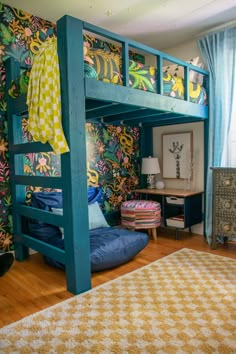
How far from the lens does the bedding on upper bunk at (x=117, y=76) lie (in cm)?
201

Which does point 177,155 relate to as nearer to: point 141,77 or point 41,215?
point 141,77

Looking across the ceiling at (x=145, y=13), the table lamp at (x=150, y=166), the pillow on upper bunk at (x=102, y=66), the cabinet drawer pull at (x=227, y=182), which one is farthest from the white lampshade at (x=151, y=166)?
the pillow on upper bunk at (x=102, y=66)

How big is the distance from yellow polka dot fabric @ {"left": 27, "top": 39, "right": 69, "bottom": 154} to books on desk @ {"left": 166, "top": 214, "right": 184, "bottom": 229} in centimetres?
196

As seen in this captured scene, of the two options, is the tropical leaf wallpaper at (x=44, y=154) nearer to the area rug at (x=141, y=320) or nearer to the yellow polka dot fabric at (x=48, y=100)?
the yellow polka dot fabric at (x=48, y=100)

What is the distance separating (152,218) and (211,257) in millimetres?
846

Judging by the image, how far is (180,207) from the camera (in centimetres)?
353

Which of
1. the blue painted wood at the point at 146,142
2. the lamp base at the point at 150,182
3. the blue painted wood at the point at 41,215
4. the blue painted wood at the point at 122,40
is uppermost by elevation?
the blue painted wood at the point at 122,40

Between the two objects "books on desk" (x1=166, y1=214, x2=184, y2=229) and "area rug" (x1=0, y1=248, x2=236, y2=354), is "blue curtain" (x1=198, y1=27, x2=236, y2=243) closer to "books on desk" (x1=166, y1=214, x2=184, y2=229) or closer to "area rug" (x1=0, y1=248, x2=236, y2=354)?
"books on desk" (x1=166, y1=214, x2=184, y2=229)

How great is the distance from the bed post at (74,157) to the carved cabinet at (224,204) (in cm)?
161

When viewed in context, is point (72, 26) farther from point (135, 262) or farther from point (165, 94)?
point (135, 262)

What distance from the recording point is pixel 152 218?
10.9 feet

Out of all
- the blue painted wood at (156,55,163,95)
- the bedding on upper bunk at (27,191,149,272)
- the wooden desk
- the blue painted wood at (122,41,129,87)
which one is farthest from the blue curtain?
the blue painted wood at (122,41,129,87)

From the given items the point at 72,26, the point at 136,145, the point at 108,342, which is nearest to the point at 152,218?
the point at 136,145

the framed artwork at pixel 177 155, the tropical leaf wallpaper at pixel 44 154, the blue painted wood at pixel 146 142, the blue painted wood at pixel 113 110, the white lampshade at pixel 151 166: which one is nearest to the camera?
the blue painted wood at pixel 113 110
